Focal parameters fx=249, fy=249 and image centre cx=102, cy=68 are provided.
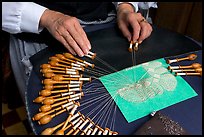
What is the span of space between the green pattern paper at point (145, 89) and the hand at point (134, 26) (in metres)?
0.12

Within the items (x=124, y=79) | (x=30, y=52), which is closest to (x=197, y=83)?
(x=124, y=79)

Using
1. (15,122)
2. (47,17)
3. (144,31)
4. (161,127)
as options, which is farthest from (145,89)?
(15,122)

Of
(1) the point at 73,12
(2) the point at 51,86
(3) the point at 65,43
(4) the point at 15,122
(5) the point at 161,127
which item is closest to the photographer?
(5) the point at 161,127

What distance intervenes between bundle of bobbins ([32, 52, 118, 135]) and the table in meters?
0.02

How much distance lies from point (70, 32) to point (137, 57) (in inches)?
9.1

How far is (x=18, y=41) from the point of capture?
0.93m

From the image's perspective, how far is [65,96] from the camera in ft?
2.24

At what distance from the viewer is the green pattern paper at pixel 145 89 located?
653 millimetres

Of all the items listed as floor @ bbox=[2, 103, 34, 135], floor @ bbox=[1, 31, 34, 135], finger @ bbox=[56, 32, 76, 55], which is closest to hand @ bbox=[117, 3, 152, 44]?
finger @ bbox=[56, 32, 76, 55]

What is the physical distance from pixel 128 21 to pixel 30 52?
0.38 m

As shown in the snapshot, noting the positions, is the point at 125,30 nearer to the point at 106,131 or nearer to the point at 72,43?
the point at 72,43

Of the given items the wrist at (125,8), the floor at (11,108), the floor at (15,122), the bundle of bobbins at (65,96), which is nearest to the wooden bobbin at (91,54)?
the bundle of bobbins at (65,96)

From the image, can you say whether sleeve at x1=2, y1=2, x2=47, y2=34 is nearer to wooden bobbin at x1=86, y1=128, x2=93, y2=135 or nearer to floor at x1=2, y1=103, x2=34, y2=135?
wooden bobbin at x1=86, y1=128, x2=93, y2=135

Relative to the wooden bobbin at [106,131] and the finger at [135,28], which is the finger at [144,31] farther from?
the wooden bobbin at [106,131]
